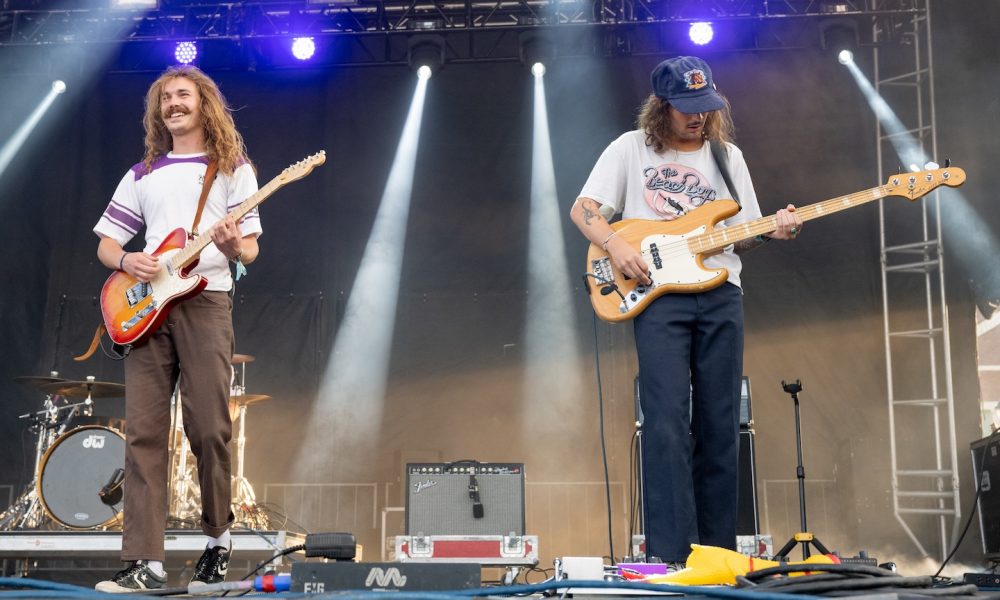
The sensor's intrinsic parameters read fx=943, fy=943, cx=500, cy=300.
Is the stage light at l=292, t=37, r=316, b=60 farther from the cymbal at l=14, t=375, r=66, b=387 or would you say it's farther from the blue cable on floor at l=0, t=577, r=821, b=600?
the blue cable on floor at l=0, t=577, r=821, b=600

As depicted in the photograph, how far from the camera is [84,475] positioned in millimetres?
6344

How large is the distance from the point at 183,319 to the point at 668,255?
1.74 meters

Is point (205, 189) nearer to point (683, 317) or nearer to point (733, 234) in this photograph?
point (683, 317)

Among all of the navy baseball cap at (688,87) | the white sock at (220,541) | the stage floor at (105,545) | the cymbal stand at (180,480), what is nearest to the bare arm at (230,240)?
the white sock at (220,541)

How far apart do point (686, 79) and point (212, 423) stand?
213 cm

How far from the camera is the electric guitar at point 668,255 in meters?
3.41

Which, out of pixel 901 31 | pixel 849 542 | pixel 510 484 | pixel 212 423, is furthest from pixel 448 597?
pixel 901 31

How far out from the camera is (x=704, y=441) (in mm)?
3393

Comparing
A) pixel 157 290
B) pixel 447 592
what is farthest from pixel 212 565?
pixel 447 592

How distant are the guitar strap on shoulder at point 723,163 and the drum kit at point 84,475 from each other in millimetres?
3711

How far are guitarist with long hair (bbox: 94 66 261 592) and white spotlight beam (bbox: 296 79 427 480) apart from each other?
487 centimetres

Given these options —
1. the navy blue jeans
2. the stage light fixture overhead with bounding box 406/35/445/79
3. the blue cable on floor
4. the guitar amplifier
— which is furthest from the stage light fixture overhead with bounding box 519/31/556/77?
the blue cable on floor

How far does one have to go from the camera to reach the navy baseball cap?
353cm

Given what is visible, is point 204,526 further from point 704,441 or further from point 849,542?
point 849,542
